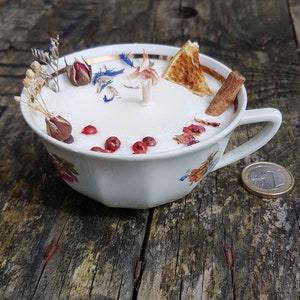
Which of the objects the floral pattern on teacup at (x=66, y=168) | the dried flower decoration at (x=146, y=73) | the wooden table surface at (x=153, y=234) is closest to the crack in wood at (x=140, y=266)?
the wooden table surface at (x=153, y=234)

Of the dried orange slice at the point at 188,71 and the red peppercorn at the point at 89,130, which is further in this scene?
the dried orange slice at the point at 188,71

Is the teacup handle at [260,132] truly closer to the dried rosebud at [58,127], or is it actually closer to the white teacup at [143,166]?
the white teacup at [143,166]

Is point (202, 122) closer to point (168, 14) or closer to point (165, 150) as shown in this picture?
point (165, 150)

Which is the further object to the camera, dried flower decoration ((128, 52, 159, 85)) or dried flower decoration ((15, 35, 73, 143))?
dried flower decoration ((128, 52, 159, 85))

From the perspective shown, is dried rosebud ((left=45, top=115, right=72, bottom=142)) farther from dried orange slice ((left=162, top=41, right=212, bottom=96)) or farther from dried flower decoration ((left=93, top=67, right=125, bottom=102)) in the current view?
dried orange slice ((left=162, top=41, right=212, bottom=96))

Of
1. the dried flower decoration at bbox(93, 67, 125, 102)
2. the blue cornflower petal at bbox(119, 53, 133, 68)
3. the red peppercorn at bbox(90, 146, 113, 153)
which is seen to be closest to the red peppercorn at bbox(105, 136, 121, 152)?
the red peppercorn at bbox(90, 146, 113, 153)

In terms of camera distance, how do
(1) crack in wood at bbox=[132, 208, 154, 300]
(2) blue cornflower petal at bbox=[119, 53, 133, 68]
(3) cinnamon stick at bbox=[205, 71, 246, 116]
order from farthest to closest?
(2) blue cornflower petal at bbox=[119, 53, 133, 68] < (3) cinnamon stick at bbox=[205, 71, 246, 116] < (1) crack in wood at bbox=[132, 208, 154, 300]

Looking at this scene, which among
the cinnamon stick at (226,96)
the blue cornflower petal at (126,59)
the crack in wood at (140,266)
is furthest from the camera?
the blue cornflower petal at (126,59)
